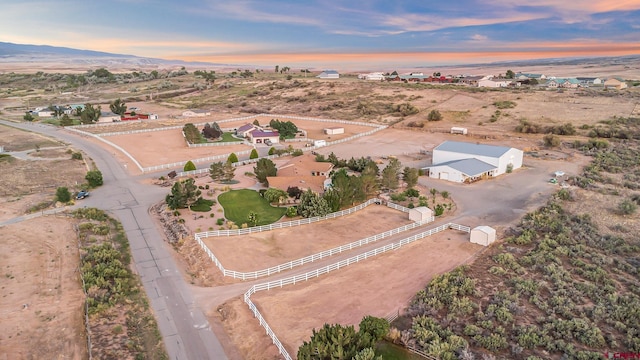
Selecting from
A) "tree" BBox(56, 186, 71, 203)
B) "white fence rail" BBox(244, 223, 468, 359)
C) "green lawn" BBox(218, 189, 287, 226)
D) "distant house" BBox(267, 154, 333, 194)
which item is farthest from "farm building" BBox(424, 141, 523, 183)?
"tree" BBox(56, 186, 71, 203)

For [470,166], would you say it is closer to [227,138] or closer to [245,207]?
[245,207]

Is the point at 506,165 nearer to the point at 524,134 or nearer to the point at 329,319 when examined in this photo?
the point at 524,134

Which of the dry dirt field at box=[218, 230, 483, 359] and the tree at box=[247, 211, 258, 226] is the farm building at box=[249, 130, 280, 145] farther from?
the dry dirt field at box=[218, 230, 483, 359]

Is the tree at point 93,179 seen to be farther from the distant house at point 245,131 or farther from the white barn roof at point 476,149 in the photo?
the white barn roof at point 476,149

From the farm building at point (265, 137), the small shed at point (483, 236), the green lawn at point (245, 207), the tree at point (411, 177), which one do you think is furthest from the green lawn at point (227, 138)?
the small shed at point (483, 236)

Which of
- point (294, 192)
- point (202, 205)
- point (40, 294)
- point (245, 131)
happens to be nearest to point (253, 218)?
point (294, 192)

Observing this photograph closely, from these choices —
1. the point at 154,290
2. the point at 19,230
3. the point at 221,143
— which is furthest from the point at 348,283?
the point at 221,143
